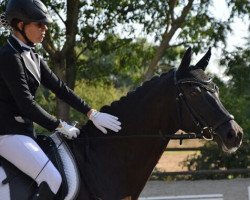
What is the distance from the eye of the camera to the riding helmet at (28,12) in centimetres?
413

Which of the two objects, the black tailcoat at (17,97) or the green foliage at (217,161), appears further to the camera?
the green foliage at (217,161)

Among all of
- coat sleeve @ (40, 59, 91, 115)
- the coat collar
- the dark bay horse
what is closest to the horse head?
the dark bay horse

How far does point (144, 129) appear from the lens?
4.35 metres

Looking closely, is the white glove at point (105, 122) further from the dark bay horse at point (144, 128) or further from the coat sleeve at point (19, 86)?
the coat sleeve at point (19, 86)

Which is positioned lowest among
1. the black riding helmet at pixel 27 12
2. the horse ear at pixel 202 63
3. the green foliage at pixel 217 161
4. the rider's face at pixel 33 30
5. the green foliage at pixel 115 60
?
the green foliage at pixel 217 161

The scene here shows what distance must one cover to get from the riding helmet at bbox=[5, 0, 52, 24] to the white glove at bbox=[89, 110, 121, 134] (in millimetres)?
832

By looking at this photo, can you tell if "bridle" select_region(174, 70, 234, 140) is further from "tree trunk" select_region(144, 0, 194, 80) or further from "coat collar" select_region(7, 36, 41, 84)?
"tree trunk" select_region(144, 0, 194, 80)

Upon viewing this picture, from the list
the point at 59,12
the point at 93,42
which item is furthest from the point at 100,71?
the point at 59,12

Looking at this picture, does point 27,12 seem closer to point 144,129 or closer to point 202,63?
point 144,129

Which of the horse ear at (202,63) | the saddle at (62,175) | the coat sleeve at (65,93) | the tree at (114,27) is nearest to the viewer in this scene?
the saddle at (62,175)

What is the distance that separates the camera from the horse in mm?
4125

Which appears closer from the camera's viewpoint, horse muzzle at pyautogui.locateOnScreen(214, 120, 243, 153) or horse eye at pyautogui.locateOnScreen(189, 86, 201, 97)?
horse muzzle at pyautogui.locateOnScreen(214, 120, 243, 153)

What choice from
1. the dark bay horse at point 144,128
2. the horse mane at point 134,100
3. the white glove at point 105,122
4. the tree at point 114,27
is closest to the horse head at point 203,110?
the dark bay horse at point 144,128

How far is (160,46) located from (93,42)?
63.2 inches
